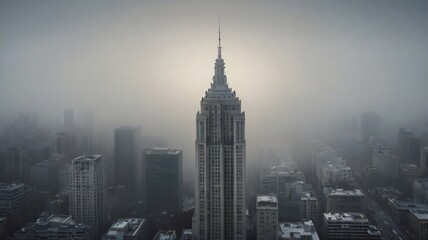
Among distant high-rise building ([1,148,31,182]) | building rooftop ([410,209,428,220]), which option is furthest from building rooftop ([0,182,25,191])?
building rooftop ([410,209,428,220])

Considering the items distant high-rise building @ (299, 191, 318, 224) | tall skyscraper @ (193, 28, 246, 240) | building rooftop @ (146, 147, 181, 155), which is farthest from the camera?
building rooftop @ (146, 147, 181, 155)

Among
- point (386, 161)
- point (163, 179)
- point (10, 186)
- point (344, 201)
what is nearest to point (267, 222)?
point (344, 201)

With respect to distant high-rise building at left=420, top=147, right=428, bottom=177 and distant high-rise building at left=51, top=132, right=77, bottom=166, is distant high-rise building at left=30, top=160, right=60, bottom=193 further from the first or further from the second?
distant high-rise building at left=420, top=147, right=428, bottom=177

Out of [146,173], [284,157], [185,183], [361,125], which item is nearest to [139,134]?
[146,173]

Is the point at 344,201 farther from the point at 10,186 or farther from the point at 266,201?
the point at 10,186

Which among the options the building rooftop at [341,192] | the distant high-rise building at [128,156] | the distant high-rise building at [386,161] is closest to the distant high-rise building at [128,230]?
the distant high-rise building at [128,156]

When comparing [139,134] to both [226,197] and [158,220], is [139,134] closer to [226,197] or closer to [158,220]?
[158,220]

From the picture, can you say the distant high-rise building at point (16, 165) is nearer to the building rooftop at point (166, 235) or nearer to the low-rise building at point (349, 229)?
the building rooftop at point (166, 235)
